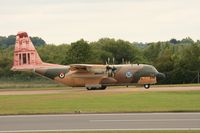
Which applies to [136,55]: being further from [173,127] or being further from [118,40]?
[173,127]

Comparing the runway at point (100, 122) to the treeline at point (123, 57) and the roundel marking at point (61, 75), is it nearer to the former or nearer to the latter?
the roundel marking at point (61, 75)

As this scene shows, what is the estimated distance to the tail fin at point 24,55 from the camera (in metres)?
59.2

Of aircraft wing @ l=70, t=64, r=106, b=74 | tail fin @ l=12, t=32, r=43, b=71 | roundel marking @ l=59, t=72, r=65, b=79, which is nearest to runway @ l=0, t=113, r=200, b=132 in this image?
aircraft wing @ l=70, t=64, r=106, b=74

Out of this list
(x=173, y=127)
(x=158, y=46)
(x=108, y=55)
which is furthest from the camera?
(x=158, y=46)

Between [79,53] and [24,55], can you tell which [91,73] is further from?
[79,53]

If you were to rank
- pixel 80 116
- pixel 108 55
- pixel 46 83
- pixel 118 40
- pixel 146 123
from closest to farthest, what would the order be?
1. pixel 146 123
2. pixel 80 116
3. pixel 46 83
4. pixel 108 55
5. pixel 118 40

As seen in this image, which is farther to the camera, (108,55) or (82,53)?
(108,55)

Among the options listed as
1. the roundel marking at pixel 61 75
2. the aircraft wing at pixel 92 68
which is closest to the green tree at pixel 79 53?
the roundel marking at pixel 61 75

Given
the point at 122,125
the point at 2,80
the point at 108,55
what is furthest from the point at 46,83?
the point at 122,125

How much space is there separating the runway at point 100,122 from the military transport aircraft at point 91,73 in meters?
30.5

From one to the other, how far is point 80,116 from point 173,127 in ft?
20.6

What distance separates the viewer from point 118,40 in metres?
109

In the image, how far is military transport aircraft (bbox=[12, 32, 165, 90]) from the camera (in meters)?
55.3

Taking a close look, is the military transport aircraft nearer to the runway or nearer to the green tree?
the green tree
